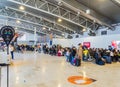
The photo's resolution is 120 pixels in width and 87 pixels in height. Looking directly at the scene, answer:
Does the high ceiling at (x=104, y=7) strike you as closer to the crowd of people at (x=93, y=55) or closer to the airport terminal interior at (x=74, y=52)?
the airport terminal interior at (x=74, y=52)

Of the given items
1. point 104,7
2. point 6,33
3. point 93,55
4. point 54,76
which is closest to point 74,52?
point 93,55

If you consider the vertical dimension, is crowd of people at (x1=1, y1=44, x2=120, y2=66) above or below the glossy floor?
above

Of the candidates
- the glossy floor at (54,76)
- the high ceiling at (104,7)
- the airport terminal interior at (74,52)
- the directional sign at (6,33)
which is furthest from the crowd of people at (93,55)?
the directional sign at (6,33)

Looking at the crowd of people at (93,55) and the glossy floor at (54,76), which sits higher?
the crowd of people at (93,55)

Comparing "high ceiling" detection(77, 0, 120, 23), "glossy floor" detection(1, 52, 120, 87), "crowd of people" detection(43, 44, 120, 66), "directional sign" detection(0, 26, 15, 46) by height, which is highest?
"high ceiling" detection(77, 0, 120, 23)

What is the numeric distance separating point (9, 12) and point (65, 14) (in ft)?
27.3

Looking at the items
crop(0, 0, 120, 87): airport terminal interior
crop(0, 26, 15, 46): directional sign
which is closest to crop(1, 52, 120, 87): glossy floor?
crop(0, 0, 120, 87): airport terminal interior

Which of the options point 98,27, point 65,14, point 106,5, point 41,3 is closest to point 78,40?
point 98,27

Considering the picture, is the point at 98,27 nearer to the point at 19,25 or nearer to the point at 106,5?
the point at 106,5

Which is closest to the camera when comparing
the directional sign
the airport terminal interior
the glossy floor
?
the directional sign

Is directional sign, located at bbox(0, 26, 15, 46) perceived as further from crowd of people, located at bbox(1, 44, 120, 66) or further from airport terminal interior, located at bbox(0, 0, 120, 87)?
crowd of people, located at bbox(1, 44, 120, 66)

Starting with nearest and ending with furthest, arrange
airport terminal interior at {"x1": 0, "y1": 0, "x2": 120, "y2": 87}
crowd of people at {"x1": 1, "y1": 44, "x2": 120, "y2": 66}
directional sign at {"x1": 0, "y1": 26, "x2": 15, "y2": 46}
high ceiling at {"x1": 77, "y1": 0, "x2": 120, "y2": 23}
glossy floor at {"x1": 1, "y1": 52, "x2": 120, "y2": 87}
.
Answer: directional sign at {"x1": 0, "y1": 26, "x2": 15, "y2": 46}, glossy floor at {"x1": 1, "y1": 52, "x2": 120, "y2": 87}, airport terminal interior at {"x1": 0, "y1": 0, "x2": 120, "y2": 87}, crowd of people at {"x1": 1, "y1": 44, "x2": 120, "y2": 66}, high ceiling at {"x1": 77, "y1": 0, "x2": 120, "y2": 23}

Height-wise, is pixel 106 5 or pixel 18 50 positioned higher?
pixel 106 5

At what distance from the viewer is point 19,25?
80.4ft
